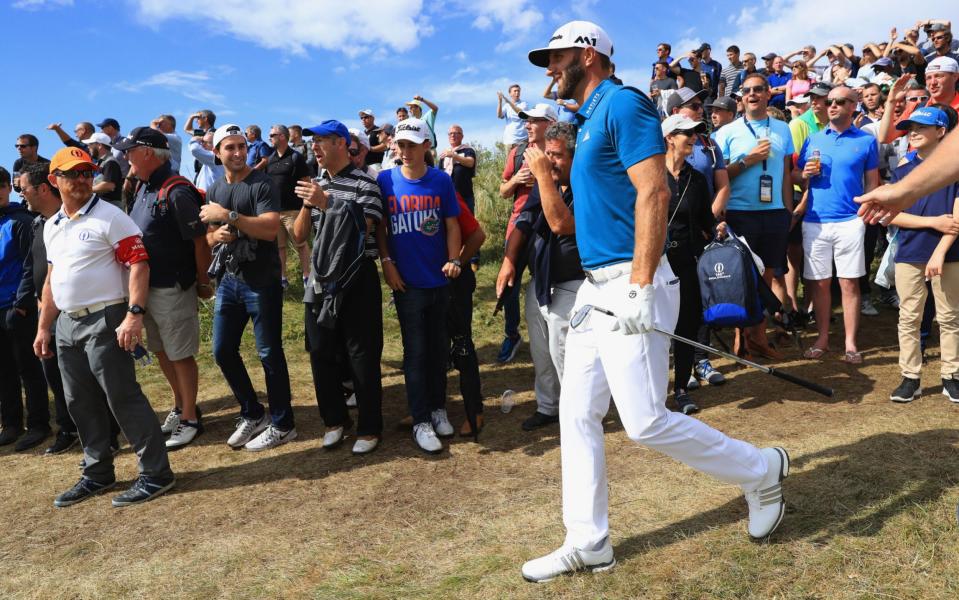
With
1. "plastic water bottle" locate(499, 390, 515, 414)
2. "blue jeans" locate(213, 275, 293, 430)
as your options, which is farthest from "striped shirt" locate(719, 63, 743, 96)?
"blue jeans" locate(213, 275, 293, 430)

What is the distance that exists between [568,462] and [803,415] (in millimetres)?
2962

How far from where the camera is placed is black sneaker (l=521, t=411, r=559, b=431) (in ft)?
18.5

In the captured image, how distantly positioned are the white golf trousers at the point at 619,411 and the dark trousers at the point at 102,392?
3091 millimetres

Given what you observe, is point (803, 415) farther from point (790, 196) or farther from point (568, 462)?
point (568, 462)

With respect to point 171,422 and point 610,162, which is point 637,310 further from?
point 171,422

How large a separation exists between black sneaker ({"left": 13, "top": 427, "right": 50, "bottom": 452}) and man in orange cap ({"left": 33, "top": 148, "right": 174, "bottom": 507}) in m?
1.70

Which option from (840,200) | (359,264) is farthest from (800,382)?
(840,200)

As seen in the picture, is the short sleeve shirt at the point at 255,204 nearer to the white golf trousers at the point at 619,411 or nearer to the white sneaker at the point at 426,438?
the white sneaker at the point at 426,438

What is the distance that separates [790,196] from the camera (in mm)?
6855

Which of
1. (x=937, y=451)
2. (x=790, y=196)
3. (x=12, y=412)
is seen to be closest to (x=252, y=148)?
(x=12, y=412)

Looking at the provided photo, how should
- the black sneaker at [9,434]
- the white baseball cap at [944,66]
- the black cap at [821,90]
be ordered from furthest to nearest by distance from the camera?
the black cap at [821,90] < the white baseball cap at [944,66] < the black sneaker at [9,434]

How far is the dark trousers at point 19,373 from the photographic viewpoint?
607 cm

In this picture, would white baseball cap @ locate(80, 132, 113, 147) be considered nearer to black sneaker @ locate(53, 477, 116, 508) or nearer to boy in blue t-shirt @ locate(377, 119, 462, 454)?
black sneaker @ locate(53, 477, 116, 508)

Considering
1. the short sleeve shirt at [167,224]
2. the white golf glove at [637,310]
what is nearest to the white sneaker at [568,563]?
the white golf glove at [637,310]
